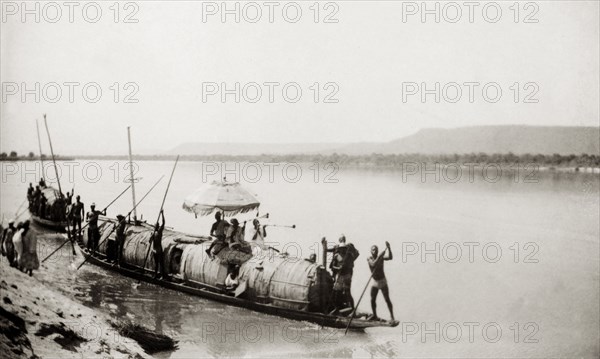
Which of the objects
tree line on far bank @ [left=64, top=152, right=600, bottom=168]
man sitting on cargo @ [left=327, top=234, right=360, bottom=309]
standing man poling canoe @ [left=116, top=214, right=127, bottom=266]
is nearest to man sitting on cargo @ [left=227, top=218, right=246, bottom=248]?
tree line on far bank @ [left=64, top=152, right=600, bottom=168]

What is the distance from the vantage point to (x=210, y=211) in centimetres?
577

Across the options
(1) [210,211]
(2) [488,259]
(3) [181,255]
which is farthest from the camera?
(3) [181,255]

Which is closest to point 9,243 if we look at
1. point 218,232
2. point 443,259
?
point 218,232

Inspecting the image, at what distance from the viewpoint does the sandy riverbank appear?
16.5 feet

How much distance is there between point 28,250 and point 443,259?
4.55m

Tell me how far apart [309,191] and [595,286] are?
10.8 ft

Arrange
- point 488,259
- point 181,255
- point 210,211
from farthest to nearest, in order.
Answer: point 181,255, point 210,211, point 488,259

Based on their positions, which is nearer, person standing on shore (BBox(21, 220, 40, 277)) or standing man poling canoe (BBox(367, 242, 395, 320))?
standing man poling canoe (BBox(367, 242, 395, 320))

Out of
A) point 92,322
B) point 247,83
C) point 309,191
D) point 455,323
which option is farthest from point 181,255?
point 455,323

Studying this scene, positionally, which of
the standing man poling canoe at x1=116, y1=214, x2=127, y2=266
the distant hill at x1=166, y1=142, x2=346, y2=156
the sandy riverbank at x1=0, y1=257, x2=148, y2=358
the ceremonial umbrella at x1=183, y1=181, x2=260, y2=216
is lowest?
the sandy riverbank at x1=0, y1=257, x2=148, y2=358

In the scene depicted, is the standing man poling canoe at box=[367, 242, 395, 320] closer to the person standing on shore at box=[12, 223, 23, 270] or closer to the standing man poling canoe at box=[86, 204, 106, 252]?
the standing man poling canoe at box=[86, 204, 106, 252]

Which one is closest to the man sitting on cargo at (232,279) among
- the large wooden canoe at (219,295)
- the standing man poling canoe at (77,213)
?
the large wooden canoe at (219,295)

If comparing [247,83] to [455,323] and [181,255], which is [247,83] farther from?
[455,323]

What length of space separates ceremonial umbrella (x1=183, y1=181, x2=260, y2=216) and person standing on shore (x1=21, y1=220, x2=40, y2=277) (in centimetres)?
167
